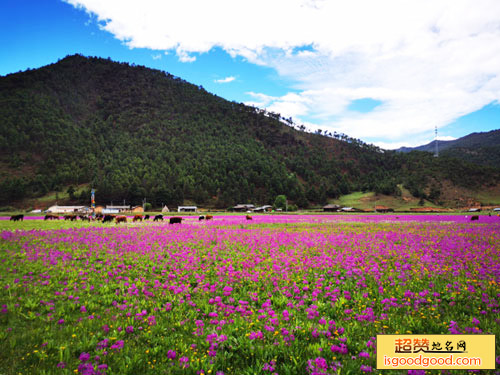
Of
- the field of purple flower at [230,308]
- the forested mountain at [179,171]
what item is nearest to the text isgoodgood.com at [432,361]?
the field of purple flower at [230,308]

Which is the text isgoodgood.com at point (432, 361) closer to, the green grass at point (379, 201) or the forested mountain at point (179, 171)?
the forested mountain at point (179, 171)

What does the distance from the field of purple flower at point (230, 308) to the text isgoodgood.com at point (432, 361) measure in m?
0.35

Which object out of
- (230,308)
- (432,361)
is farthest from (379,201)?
(432,361)

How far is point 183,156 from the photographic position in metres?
182

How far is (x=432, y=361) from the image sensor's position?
15.1 feet

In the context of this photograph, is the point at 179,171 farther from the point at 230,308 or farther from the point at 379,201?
the point at 230,308

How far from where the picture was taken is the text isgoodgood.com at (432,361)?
451 cm

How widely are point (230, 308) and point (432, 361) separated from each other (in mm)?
4570

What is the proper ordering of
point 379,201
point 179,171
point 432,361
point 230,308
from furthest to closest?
point 179,171, point 379,201, point 230,308, point 432,361

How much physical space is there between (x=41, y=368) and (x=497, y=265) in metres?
15.1

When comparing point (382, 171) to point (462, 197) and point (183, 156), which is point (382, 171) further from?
point (183, 156)

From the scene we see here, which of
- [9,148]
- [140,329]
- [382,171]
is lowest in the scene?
[140,329]

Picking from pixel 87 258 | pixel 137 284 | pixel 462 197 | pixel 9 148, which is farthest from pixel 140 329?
pixel 9 148

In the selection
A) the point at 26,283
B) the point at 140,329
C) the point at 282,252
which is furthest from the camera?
the point at 282,252
